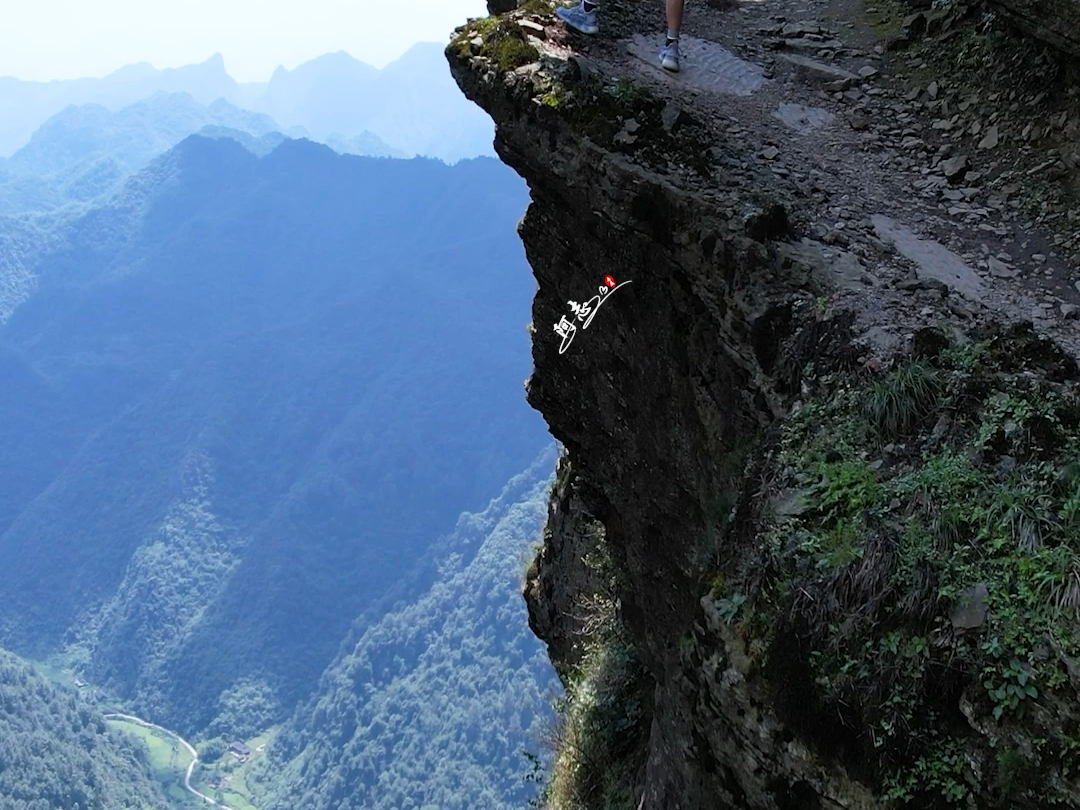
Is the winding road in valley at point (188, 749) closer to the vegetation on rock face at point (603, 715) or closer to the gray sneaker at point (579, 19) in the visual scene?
the vegetation on rock face at point (603, 715)

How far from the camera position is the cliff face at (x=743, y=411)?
5934 mm

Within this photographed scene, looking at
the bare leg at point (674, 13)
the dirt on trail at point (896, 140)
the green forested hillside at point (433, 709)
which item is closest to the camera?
the dirt on trail at point (896, 140)

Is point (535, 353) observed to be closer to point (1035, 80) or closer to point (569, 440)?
point (569, 440)

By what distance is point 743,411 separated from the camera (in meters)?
9.47

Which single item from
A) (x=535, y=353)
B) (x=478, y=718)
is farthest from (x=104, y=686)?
(x=535, y=353)

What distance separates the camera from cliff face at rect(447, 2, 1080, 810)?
5.93m

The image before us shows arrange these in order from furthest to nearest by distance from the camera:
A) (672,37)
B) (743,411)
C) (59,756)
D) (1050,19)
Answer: (59,756)
(672,37)
(1050,19)
(743,411)

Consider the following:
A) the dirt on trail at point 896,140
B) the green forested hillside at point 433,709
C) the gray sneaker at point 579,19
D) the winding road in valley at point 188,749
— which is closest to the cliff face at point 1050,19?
the dirt on trail at point 896,140

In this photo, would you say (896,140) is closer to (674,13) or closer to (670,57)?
(670,57)

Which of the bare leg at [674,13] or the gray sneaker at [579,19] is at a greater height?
the gray sneaker at [579,19]

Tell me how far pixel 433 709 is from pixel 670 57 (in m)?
129

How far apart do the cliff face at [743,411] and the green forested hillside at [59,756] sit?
10249 cm

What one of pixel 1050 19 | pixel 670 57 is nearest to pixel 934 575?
pixel 1050 19

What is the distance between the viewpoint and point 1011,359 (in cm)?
714
